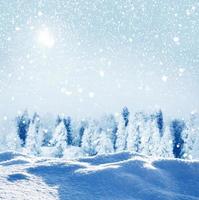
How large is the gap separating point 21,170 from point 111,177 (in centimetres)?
311

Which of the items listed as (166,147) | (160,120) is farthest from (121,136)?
(166,147)

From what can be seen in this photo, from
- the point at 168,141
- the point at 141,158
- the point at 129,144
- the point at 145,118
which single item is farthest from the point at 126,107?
the point at 141,158

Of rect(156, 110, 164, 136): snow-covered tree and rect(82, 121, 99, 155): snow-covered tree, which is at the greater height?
rect(156, 110, 164, 136): snow-covered tree

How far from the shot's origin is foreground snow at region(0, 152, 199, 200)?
41.4ft

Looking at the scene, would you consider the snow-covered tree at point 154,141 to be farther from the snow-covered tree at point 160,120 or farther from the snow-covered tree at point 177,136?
the snow-covered tree at point 160,120

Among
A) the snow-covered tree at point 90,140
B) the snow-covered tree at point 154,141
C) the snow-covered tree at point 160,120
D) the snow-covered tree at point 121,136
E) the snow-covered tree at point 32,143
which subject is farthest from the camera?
the snow-covered tree at point 160,120

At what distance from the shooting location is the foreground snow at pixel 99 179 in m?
12.6

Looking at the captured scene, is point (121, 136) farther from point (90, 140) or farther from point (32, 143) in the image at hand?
point (32, 143)

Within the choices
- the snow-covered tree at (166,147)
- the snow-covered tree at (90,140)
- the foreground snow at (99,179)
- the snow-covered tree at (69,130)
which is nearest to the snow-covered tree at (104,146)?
the snow-covered tree at (90,140)

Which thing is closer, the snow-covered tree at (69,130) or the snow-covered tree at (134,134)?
the snow-covered tree at (134,134)

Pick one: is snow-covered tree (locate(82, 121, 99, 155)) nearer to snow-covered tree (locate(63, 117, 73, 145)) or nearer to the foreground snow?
snow-covered tree (locate(63, 117, 73, 145))

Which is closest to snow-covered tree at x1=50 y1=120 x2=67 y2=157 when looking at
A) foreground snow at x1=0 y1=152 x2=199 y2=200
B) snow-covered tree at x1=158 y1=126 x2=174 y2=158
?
snow-covered tree at x1=158 y1=126 x2=174 y2=158

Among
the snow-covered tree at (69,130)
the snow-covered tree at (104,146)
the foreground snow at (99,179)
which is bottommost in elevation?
the foreground snow at (99,179)

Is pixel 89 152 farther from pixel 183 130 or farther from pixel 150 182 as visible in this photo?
pixel 150 182
